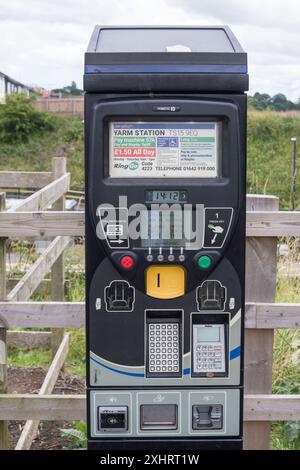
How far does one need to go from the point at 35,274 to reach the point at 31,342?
132cm

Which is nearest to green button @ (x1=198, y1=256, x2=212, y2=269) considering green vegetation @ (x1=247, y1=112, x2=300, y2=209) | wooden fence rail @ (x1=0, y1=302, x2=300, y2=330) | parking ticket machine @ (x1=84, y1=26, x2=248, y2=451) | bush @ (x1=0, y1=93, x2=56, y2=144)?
parking ticket machine @ (x1=84, y1=26, x2=248, y2=451)

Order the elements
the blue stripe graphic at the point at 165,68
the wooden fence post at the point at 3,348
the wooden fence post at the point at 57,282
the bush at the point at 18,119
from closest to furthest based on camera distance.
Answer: the blue stripe graphic at the point at 165,68 → the wooden fence post at the point at 3,348 → the wooden fence post at the point at 57,282 → the bush at the point at 18,119

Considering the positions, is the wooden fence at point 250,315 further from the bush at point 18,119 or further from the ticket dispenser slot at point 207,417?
the bush at point 18,119

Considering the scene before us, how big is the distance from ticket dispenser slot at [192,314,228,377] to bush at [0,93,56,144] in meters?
25.5

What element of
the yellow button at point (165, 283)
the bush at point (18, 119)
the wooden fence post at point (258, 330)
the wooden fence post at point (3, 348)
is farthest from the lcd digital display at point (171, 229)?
the bush at point (18, 119)

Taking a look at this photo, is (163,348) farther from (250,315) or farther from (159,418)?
(250,315)

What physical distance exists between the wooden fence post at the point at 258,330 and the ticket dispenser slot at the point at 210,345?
1.65 feet

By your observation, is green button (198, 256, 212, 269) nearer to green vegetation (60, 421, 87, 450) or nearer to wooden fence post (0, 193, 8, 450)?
wooden fence post (0, 193, 8, 450)

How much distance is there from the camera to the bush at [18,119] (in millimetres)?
27203

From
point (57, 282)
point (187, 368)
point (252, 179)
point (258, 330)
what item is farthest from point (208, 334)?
point (252, 179)

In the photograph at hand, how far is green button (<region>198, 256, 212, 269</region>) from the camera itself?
2.42 meters

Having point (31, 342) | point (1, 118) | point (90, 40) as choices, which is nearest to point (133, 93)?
point (90, 40)

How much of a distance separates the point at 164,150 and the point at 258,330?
1.05 meters

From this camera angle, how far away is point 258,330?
118 inches
